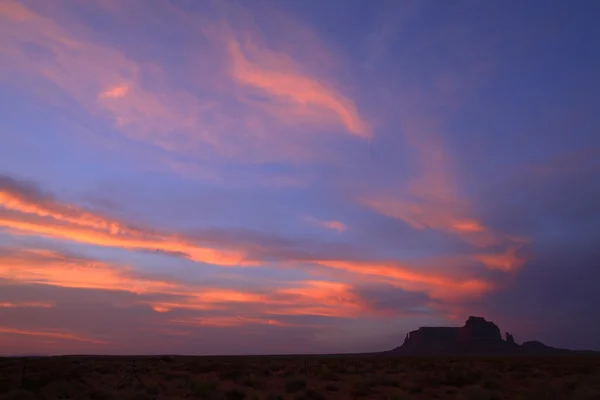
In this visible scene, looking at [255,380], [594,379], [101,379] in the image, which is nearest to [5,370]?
[101,379]

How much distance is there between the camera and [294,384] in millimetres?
30500

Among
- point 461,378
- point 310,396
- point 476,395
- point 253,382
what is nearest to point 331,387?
point 310,396

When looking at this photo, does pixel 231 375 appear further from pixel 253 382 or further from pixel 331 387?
pixel 331 387

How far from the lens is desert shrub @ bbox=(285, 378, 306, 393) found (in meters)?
29.6

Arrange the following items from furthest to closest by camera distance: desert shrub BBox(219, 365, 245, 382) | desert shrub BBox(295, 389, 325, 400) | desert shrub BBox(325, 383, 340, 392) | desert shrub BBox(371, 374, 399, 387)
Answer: desert shrub BBox(219, 365, 245, 382) < desert shrub BBox(371, 374, 399, 387) < desert shrub BBox(325, 383, 340, 392) < desert shrub BBox(295, 389, 325, 400)

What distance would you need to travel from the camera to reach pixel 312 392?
2706cm

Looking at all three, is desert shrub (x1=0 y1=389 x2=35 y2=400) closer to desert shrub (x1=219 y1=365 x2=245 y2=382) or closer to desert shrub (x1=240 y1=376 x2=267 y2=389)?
desert shrub (x1=240 y1=376 x2=267 y2=389)

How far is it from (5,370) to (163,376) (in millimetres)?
10880

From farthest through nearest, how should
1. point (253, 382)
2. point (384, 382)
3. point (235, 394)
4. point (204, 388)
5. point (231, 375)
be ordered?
point (231, 375)
point (253, 382)
point (384, 382)
point (204, 388)
point (235, 394)

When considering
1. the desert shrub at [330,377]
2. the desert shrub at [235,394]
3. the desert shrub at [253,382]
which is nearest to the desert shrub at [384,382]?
the desert shrub at [330,377]

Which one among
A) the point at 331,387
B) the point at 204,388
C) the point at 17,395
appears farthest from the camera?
the point at 331,387

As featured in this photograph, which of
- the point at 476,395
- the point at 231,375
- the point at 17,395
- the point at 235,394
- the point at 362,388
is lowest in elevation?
the point at 235,394

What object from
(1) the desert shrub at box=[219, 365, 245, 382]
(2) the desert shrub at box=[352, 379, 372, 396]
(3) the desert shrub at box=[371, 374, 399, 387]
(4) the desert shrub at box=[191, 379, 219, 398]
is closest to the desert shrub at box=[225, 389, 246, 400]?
(4) the desert shrub at box=[191, 379, 219, 398]

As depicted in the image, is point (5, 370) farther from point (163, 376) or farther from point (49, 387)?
point (163, 376)
